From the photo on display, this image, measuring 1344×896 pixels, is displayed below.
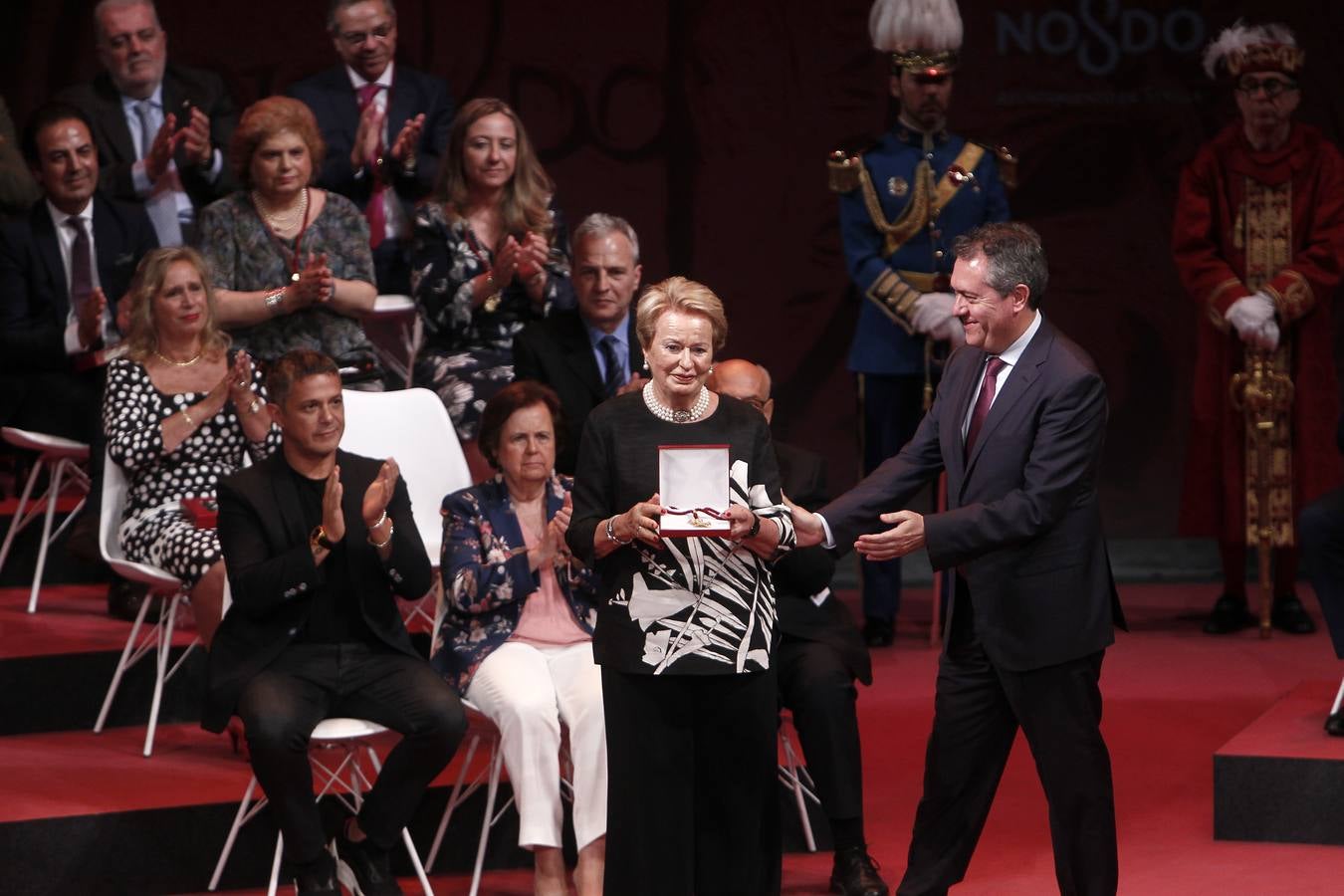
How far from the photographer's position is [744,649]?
165 inches

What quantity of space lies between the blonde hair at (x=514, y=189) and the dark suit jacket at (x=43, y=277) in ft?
3.26

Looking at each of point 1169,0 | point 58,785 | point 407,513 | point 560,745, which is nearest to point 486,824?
point 560,745

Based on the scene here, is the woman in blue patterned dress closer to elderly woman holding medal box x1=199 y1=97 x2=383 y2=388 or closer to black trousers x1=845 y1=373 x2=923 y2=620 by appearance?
elderly woman holding medal box x1=199 y1=97 x2=383 y2=388

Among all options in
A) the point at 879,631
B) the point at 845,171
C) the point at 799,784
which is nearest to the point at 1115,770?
the point at 799,784

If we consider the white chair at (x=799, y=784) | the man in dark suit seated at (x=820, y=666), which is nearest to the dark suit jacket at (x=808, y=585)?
the man in dark suit seated at (x=820, y=666)

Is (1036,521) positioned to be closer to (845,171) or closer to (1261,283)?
(845,171)

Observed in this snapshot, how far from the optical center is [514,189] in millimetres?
6320

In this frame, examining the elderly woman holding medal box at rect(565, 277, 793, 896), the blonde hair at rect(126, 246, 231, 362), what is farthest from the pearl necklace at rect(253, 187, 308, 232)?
the elderly woman holding medal box at rect(565, 277, 793, 896)

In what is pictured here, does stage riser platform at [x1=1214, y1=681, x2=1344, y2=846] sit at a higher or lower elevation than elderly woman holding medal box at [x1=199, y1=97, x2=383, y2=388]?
lower

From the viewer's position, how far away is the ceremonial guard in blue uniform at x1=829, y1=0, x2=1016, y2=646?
277 inches

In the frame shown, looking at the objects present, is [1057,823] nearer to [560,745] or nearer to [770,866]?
[770,866]

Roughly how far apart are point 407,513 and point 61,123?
7.07ft

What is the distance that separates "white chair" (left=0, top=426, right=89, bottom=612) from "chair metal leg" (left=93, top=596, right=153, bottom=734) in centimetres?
64

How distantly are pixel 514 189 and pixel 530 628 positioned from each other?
1.66 meters
